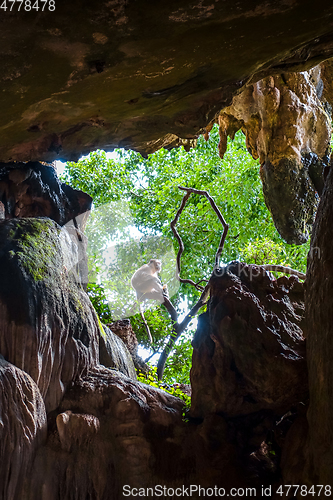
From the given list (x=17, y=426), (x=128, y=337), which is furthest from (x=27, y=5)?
(x=128, y=337)

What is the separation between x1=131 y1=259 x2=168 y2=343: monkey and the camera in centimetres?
923

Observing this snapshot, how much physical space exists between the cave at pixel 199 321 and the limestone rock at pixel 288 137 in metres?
2.73

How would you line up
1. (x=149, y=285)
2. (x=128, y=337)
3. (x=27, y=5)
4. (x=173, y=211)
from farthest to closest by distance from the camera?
(x=173, y=211) → (x=149, y=285) → (x=128, y=337) → (x=27, y=5)

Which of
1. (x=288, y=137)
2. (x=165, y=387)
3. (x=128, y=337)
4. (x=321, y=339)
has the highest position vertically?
(x=288, y=137)

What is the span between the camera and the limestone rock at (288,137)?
22.1 feet

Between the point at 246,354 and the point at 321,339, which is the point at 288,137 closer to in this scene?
the point at 246,354

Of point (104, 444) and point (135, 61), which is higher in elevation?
point (135, 61)

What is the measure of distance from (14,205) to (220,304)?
2899mm

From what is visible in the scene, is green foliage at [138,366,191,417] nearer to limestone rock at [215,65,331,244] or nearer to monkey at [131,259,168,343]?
monkey at [131,259,168,343]

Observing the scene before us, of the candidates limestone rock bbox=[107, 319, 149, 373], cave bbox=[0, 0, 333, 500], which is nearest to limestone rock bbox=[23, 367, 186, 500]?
cave bbox=[0, 0, 333, 500]

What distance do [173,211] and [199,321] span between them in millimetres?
8814

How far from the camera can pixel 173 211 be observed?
12789mm

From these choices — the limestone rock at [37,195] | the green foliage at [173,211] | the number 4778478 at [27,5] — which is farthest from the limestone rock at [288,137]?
the number 4778478 at [27,5]

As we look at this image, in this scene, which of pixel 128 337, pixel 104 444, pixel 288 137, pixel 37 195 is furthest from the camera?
pixel 128 337
